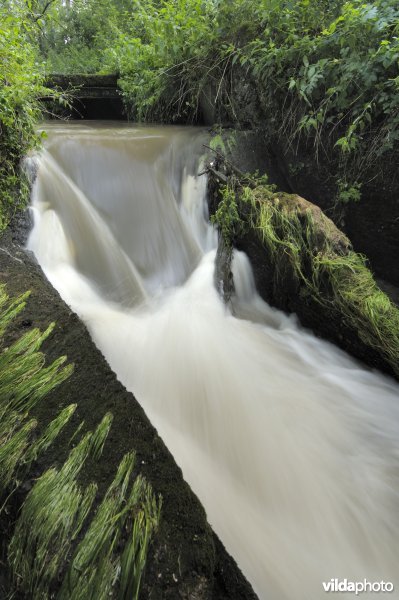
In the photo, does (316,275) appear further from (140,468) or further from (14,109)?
(14,109)

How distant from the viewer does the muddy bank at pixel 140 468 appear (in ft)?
3.43

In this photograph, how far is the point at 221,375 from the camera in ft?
9.15

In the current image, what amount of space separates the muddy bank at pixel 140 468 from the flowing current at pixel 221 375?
664 millimetres

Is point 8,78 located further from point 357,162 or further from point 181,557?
point 181,557

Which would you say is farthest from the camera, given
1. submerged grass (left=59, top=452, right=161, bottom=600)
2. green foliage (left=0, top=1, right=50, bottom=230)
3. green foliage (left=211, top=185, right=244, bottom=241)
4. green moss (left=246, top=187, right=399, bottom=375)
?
green foliage (left=211, top=185, right=244, bottom=241)

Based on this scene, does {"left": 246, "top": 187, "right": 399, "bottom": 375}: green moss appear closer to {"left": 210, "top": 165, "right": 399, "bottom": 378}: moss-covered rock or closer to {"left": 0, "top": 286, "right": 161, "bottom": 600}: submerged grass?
{"left": 210, "top": 165, "right": 399, "bottom": 378}: moss-covered rock

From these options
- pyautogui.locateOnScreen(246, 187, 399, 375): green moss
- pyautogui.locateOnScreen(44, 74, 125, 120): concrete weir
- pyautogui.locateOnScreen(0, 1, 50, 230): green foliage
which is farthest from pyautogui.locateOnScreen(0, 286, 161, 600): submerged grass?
pyautogui.locateOnScreen(44, 74, 125, 120): concrete weir

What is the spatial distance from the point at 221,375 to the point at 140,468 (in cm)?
158

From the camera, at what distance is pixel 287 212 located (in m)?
3.16

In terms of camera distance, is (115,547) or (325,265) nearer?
(115,547)

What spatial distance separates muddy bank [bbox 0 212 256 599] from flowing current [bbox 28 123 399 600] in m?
0.66

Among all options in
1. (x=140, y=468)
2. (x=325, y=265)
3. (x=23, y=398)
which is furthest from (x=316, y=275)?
(x=23, y=398)

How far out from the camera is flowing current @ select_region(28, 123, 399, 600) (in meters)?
1.81

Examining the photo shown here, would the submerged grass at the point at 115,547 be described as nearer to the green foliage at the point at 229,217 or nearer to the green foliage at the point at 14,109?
the green foliage at the point at 14,109
